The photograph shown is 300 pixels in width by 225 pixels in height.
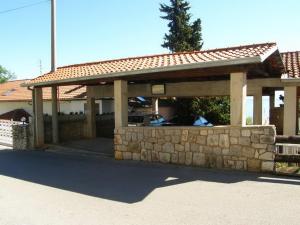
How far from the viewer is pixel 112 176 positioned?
889 centimetres

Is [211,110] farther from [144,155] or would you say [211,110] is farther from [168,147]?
[168,147]

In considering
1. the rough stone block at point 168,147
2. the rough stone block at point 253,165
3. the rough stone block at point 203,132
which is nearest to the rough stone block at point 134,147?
the rough stone block at point 168,147

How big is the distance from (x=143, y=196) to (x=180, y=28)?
22.0m

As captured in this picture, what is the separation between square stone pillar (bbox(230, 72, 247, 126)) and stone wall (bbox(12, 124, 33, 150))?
9602 millimetres

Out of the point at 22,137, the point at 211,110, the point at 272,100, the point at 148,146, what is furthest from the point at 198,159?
the point at 211,110

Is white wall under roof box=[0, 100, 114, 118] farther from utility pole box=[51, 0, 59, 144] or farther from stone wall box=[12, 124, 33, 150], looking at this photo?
stone wall box=[12, 124, 33, 150]

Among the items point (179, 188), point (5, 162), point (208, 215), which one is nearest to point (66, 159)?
point (5, 162)

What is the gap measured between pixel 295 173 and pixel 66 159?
24.5ft

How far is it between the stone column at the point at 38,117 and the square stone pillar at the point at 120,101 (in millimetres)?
5003

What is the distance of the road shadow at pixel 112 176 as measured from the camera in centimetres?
755

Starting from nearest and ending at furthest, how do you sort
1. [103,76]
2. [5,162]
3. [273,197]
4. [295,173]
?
[273,197] < [295,173] < [103,76] < [5,162]

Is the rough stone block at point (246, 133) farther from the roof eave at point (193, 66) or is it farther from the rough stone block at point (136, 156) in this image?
the rough stone block at point (136, 156)

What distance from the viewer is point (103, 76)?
1054 centimetres

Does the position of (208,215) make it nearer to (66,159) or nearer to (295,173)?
(295,173)
